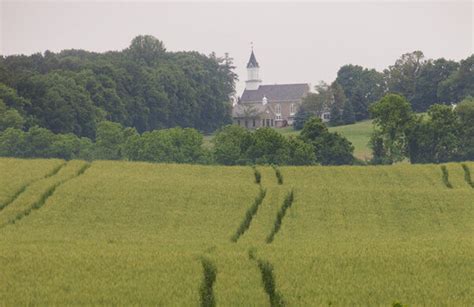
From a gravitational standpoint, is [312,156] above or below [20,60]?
below

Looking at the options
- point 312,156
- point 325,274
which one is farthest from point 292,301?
point 312,156

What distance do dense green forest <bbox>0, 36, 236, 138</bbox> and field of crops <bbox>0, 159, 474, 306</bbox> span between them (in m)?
64.3

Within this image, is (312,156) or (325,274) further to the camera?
(312,156)

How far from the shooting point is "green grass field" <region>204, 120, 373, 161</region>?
12712cm

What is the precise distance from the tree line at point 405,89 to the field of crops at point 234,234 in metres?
101

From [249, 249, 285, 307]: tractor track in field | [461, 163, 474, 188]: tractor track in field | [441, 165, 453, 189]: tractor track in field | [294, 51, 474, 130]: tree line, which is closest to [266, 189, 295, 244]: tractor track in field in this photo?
[249, 249, 285, 307]: tractor track in field

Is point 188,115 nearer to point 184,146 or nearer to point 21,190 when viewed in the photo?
point 184,146

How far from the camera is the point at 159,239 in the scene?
4191 centimetres

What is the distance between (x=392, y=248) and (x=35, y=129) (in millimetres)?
75387

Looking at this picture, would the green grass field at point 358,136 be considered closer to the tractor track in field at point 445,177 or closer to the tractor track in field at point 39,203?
the tractor track in field at point 445,177

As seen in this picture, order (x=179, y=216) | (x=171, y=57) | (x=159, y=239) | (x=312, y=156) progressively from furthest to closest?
(x=171, y=57)
(x=312, y=156)
(x=179, y=216)
(x=159, y=239)

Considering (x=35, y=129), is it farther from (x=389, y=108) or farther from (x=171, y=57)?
(x=171, y=57)

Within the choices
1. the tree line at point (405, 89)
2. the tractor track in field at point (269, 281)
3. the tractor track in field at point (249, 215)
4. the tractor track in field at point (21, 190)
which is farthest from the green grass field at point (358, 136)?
the tractor track in field at point (269, 281)

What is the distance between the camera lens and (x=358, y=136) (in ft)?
478
